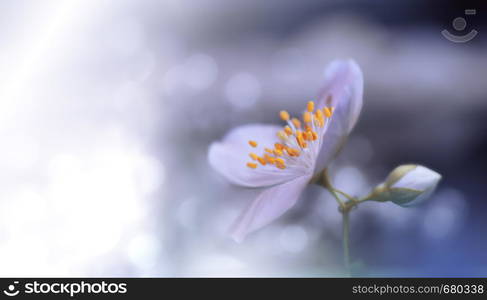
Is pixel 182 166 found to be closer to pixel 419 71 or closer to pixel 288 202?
pixel 288 202

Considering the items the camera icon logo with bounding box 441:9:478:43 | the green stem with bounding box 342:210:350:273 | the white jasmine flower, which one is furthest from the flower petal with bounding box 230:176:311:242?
the camera icon logo with bounding box 441:9:478:43

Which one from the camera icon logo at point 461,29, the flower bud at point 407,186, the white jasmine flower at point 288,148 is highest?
the camera icon logo at point 461,29

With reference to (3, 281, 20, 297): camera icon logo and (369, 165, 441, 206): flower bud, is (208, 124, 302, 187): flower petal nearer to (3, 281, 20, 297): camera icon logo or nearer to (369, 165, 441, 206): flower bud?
(369, 165, 441, 206): flower bud

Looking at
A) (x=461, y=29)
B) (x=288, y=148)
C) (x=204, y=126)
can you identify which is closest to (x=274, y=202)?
(x=288, y=148)

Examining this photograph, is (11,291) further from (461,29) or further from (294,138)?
(461,29)

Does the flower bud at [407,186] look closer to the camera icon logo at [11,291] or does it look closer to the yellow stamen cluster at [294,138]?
the yellow stamen cluster at [294,138]

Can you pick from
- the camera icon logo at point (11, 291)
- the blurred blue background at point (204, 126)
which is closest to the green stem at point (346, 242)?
the blurred blue background at point (204, 126)
